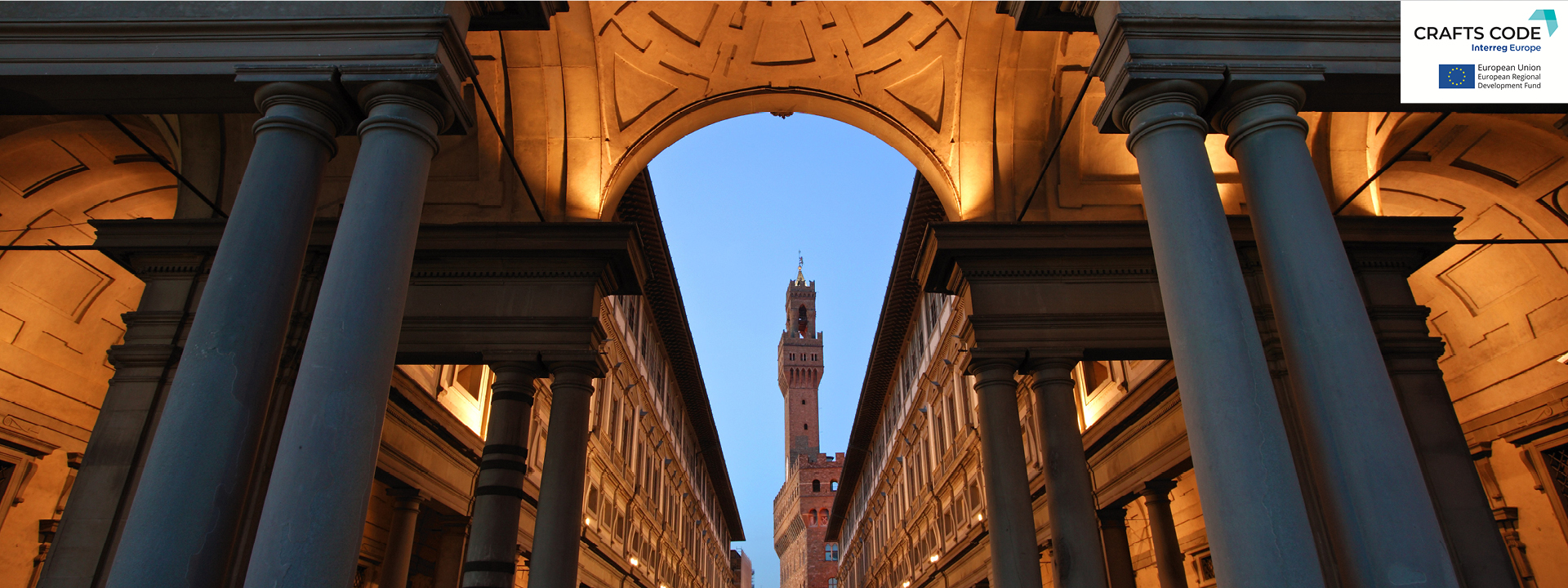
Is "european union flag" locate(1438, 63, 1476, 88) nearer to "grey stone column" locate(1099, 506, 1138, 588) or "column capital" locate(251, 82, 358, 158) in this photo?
"column capital" locate(251, 82, 358, 158)

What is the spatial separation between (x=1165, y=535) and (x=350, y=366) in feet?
45.1

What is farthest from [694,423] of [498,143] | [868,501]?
[498,143]

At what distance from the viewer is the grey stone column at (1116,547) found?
15945mm

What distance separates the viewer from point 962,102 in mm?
11930

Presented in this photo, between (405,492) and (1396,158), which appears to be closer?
(1396,158)

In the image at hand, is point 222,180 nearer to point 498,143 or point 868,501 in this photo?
point 498,143

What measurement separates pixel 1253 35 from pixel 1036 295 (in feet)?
15.2

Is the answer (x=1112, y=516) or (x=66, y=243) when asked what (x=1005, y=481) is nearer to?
(x=1112, y=516)

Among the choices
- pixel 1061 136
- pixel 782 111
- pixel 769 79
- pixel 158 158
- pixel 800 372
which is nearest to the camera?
pixel 158 158

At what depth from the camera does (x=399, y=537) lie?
13938mm

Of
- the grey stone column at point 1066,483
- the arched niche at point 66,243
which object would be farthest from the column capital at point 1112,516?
the arched niche at point 66,243

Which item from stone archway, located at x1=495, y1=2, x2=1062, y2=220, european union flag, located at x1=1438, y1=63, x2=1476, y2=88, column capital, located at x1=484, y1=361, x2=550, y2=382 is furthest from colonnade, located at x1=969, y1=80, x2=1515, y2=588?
column capital, located at x1=484, y1=361, x2=550, y2=382

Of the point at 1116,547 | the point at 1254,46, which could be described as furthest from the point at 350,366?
the point at 1116,547

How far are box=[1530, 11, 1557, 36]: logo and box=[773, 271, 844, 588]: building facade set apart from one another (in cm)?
7156
